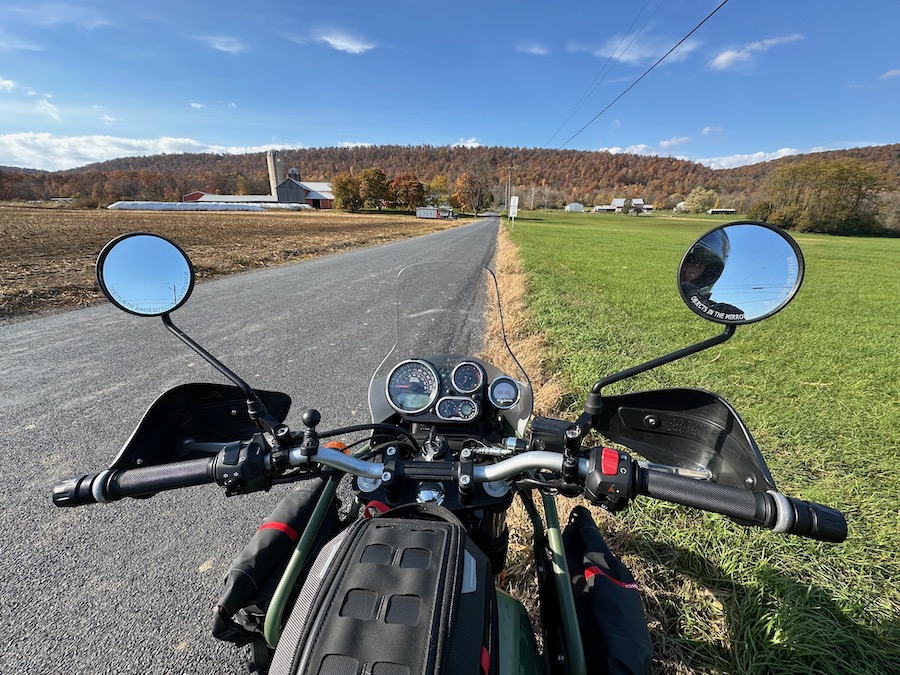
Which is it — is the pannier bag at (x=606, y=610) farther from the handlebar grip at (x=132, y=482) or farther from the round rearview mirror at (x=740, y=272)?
the handlebar grip at (x=132, y=482)

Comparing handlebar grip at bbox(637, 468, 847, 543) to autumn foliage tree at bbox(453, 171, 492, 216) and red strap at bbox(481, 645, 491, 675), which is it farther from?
autumn foliage tree at bbox(453, 171, 492, 216)

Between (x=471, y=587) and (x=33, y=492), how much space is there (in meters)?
3.61

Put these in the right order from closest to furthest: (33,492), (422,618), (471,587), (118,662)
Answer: (422,618)
(471,587)
(118,662)
(33,492)

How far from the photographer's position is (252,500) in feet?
9.43

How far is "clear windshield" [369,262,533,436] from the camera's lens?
7.77ft

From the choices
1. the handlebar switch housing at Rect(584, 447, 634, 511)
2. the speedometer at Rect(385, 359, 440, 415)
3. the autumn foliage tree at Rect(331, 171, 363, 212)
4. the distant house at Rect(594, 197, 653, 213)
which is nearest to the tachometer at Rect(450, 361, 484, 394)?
the speedometer at Rect(385, 359, 440, 415)

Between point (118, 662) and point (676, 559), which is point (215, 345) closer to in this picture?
point (118, 662)

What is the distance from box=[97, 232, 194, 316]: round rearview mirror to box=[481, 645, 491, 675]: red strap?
1.56 m

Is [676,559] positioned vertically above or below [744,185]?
below

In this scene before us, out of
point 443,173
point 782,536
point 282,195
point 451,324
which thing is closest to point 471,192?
point 282,195

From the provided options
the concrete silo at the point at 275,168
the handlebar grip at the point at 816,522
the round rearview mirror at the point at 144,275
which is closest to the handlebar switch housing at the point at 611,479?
the handlebar grip at the point at 816,522

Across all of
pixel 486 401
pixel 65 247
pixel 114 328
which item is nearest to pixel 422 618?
pixel 486 401

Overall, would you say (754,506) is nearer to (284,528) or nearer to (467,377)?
(467,377)

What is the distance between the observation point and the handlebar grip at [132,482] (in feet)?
3.83
